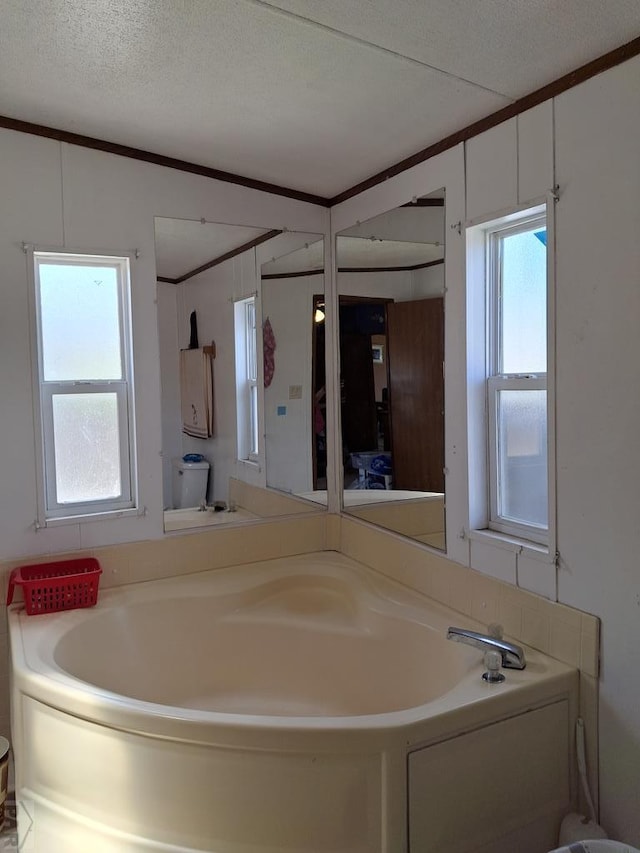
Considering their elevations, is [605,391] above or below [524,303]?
below

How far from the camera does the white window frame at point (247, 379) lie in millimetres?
2736

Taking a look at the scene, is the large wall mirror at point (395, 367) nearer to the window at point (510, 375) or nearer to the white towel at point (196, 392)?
the window at point (510, 375)

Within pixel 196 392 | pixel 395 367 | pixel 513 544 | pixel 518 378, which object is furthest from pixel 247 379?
pixel 513 544

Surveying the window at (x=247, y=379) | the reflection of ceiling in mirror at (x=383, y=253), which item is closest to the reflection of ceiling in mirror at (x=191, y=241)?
the window at (x=247, y=379)

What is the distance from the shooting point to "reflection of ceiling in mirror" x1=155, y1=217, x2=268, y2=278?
247cm

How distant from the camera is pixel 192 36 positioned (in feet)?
5.21

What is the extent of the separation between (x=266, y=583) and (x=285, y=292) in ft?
4.06

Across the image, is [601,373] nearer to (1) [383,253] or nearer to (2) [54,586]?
(1) [383,253]

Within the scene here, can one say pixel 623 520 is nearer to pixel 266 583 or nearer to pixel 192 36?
pixel 266 583

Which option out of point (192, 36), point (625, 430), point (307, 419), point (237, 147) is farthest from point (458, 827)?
point (237, 147)

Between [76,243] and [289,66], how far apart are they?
1.02 metres

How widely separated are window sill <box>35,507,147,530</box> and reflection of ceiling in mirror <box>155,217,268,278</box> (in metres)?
0.91

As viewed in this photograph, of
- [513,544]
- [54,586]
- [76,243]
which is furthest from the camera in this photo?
[76,243]

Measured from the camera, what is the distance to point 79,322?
2375mm
